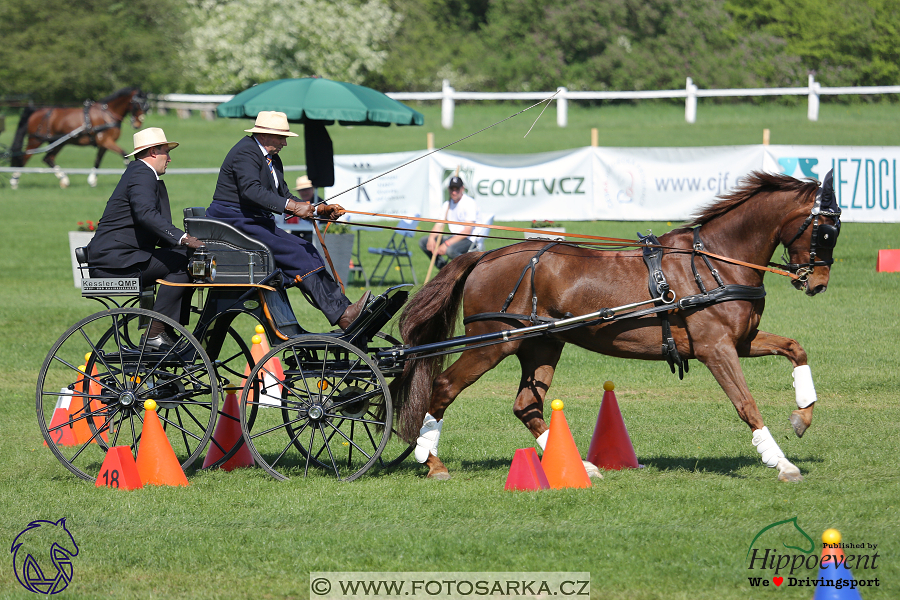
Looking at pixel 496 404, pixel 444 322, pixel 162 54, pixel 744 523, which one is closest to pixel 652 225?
pixel 496 404

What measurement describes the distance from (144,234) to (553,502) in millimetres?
3318

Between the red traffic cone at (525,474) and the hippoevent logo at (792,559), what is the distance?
56.5 inches

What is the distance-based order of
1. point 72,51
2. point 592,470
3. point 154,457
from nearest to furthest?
point 154,457
point 592,470
point 72,51

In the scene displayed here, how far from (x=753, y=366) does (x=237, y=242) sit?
18.7 feet

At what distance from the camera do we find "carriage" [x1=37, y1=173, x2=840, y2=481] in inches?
242

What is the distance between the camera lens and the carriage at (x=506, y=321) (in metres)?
6.14

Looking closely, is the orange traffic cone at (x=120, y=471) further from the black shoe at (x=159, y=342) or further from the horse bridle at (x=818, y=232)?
the horse bridle at (x=818, y=232)

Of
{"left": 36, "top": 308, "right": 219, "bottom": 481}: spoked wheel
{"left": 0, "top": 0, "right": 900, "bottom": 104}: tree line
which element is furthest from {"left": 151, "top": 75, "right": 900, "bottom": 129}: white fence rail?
{"left": 36, "top": 308, "right": 219, "bottom": 481}: spoked wheel

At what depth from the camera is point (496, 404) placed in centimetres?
873

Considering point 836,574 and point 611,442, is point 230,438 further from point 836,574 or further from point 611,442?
point 836,574

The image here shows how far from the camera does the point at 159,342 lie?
6.60m

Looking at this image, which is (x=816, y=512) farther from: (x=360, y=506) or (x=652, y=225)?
(x=652, y=225)

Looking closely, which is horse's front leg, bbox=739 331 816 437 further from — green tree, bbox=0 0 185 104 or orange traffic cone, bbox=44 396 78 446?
green tree, bbox=0 0 185 104

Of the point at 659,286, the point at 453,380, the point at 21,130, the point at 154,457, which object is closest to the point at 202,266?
the point at 154,457
